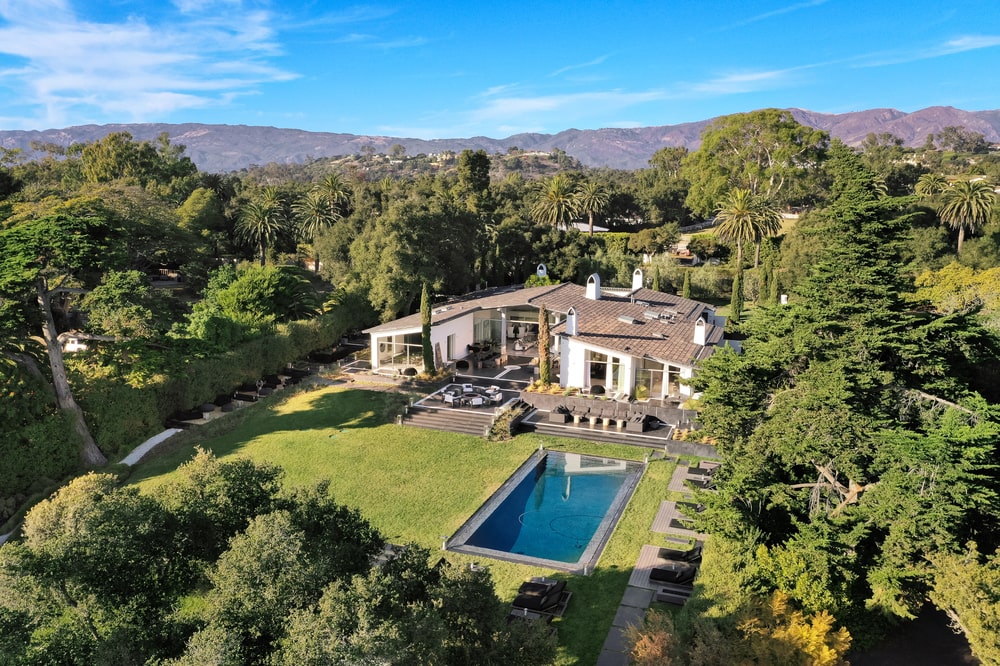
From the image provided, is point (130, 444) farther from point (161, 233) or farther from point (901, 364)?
point (901, 364)

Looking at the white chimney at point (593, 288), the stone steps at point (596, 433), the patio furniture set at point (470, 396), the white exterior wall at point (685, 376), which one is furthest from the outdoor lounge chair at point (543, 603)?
the white chimney at point (593, 288)

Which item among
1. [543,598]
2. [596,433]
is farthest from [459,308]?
[543,598]

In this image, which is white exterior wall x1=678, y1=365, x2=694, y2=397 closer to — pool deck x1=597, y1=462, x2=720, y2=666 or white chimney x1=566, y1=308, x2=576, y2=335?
white chimney x1=566, y1=308, x2=576, y2=335

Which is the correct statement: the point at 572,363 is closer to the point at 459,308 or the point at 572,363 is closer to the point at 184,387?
the point at 459,308

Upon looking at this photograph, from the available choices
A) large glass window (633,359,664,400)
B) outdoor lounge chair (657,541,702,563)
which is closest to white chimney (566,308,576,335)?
large glass window (633,359,664,400)

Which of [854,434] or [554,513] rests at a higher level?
[854,434]

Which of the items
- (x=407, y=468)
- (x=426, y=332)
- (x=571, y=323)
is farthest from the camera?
(x=426, y=332)
